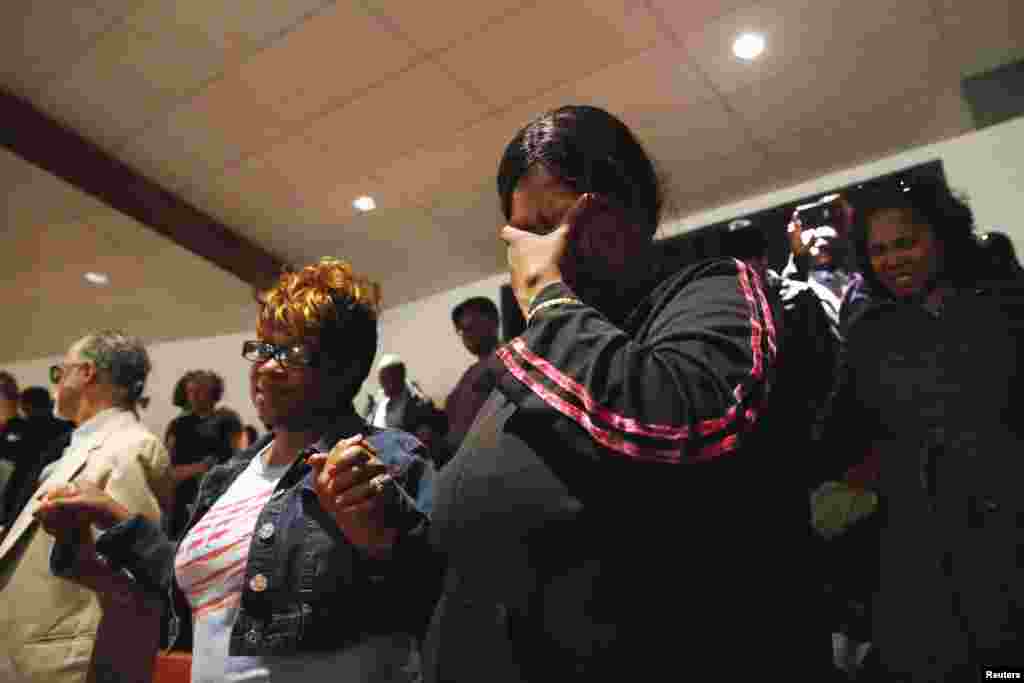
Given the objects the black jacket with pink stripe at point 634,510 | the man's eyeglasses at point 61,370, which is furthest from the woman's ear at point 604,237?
the man's eyeglasses at point 61,370

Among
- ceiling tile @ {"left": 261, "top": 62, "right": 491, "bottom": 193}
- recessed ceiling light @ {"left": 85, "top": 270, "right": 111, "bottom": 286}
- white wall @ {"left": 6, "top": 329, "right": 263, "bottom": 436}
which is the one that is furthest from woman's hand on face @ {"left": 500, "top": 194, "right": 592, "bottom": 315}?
white wall @ {"left": 6, "top": 329, "right": 263, "bottom": 436}

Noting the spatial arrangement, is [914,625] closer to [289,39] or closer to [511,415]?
[511,415]

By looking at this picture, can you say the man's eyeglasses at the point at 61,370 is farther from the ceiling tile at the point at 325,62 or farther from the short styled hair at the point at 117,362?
the ceiling tile at the point at 325,62

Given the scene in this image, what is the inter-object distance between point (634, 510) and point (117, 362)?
2157 millimetres

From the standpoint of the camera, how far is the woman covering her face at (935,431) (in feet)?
3.85

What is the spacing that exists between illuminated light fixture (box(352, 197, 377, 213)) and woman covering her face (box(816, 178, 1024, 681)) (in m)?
3.18

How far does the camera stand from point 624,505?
620 millimetres

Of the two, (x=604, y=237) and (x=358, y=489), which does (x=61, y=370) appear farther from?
(x=604, y=237)

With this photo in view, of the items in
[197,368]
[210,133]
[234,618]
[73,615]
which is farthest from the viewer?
[197,368]

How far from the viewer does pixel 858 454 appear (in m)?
1.52

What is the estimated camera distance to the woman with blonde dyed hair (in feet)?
3.31

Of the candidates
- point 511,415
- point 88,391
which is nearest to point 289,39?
point 88,391

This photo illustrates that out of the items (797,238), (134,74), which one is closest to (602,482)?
(797,238)

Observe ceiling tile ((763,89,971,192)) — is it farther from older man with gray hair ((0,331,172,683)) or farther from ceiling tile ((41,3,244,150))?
older man with gray hair ((0,331,172,683))
